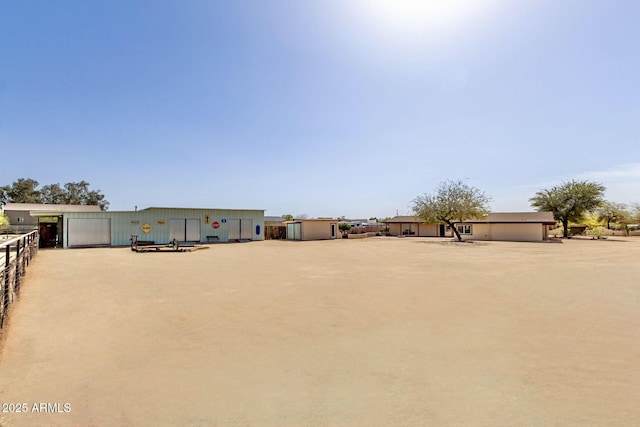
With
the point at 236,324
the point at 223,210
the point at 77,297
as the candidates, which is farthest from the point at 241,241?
the point at 236,324

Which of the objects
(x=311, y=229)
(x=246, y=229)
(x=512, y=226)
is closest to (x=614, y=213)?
(x=512, y=226)

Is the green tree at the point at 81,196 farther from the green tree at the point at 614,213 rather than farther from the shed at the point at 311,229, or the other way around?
the green tree at the point at 614,213

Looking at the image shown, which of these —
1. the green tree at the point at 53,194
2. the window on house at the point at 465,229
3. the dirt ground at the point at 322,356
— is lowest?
the dirt ground at the point at 322,356

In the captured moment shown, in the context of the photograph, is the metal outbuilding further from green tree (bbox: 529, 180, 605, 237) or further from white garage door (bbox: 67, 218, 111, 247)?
green tree (bbox: 529, 180, 605, 237)

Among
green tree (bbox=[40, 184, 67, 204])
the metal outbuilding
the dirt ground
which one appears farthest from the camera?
green tree (bbox=[40, 184, 67, 204])

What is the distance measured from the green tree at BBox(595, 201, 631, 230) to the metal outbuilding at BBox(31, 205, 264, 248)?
52106 mm

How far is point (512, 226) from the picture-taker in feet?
134

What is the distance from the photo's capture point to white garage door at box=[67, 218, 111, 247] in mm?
28203

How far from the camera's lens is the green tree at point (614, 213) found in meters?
53.0

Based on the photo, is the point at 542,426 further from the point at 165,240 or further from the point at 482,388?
the point at 165,240

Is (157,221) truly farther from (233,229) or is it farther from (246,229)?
(246,229)

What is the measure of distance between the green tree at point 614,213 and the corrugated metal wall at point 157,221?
53.9 metres

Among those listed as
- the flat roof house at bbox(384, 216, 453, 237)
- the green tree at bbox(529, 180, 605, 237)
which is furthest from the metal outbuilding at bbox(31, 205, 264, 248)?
the green tree at bbox(529, 180, 605, 237)

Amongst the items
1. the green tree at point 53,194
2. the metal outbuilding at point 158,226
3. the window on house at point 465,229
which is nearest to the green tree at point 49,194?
the green tree at point 53,194
